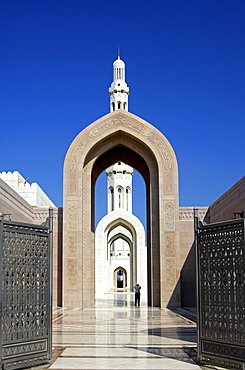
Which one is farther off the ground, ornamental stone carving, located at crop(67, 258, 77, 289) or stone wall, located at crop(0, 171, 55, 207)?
stone wall, located at crop(0, 171, 55, 207)

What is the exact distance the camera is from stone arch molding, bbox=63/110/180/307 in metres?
16.0

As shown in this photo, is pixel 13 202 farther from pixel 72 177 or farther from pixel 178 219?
pixel 178 219

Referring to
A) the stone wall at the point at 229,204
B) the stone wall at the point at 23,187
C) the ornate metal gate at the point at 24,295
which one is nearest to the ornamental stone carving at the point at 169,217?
the stone wall at the point at 229,204

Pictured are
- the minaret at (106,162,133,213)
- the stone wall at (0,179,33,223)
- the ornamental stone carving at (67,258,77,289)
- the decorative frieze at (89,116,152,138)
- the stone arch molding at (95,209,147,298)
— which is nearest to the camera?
the stone wall at (0,179,33,223)

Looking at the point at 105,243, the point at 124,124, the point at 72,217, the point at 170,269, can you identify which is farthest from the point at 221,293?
the point at 105,243

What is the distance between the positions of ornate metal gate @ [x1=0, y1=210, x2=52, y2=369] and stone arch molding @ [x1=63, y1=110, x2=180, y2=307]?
30.8 ft

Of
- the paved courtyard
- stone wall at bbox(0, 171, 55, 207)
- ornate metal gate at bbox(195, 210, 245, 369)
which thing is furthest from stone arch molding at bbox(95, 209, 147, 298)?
ornate metal gate at bbox(195, 210, 245, 369)

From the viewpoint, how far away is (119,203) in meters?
39.4

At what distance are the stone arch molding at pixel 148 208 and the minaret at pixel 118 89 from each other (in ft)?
61.6

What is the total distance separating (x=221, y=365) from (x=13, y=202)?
941 centimetres

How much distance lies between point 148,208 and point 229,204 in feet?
14.6

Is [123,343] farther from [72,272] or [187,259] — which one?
[187,259]

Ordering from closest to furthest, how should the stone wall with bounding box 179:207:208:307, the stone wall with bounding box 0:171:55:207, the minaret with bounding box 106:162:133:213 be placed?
1. the stone wall with bounding box 179:207:208:307
2. the stone wall with bounding box 0:171:55:207
3. the minaret with bounding box 106:162:133:213

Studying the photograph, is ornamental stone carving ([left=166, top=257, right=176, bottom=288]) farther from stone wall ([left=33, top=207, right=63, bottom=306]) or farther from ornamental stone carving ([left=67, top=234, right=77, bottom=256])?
stone wall ([left=33, top=207, right=63, bottom=306])
